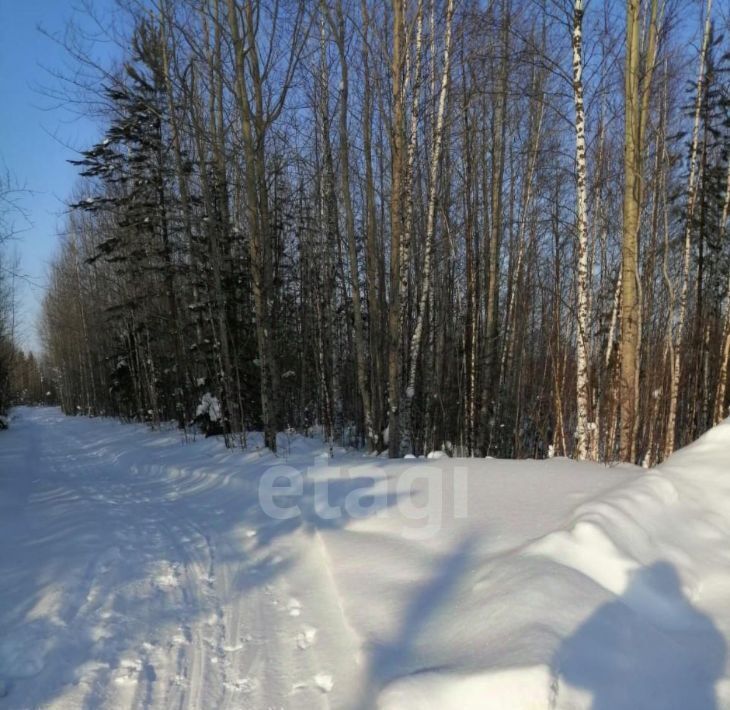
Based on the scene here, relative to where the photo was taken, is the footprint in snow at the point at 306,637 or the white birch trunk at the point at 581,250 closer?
the footprint in snow at the point at 306,637

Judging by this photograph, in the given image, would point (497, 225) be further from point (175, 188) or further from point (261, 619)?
point (175, 188)

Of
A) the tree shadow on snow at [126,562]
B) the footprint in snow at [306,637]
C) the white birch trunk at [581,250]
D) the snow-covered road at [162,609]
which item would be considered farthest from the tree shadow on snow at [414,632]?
the white birch trunk at [581,250]

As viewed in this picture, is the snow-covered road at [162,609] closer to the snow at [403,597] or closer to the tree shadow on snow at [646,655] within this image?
the snow at [403,597]

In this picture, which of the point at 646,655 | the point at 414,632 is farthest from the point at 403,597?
the point at 646,655

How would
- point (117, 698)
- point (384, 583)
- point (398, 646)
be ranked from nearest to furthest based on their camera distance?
point (117, 698) → point (398, 646) → point (384, 583)

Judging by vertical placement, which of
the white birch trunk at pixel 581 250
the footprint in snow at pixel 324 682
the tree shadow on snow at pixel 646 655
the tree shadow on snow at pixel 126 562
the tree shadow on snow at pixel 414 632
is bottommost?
the footprint in snow at pixel 324 682

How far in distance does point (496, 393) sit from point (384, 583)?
7.98 m

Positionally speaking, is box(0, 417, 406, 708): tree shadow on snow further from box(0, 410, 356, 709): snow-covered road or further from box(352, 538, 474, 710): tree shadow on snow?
box(352, 538, 474, 710): tree shadow on snow

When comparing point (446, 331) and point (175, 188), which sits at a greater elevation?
point (175, 188)

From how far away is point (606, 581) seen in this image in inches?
112

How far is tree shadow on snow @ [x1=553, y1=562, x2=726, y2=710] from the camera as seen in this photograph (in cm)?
208

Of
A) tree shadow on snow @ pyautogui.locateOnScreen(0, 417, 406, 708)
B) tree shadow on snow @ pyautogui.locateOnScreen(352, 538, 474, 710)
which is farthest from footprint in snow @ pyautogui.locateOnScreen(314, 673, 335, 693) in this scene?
tree shadow on snow @ pyautogui.locateOnScreen(0, 417, 406, 708)

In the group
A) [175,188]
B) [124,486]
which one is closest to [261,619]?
[124,486]

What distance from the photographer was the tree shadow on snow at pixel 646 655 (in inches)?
81.7
